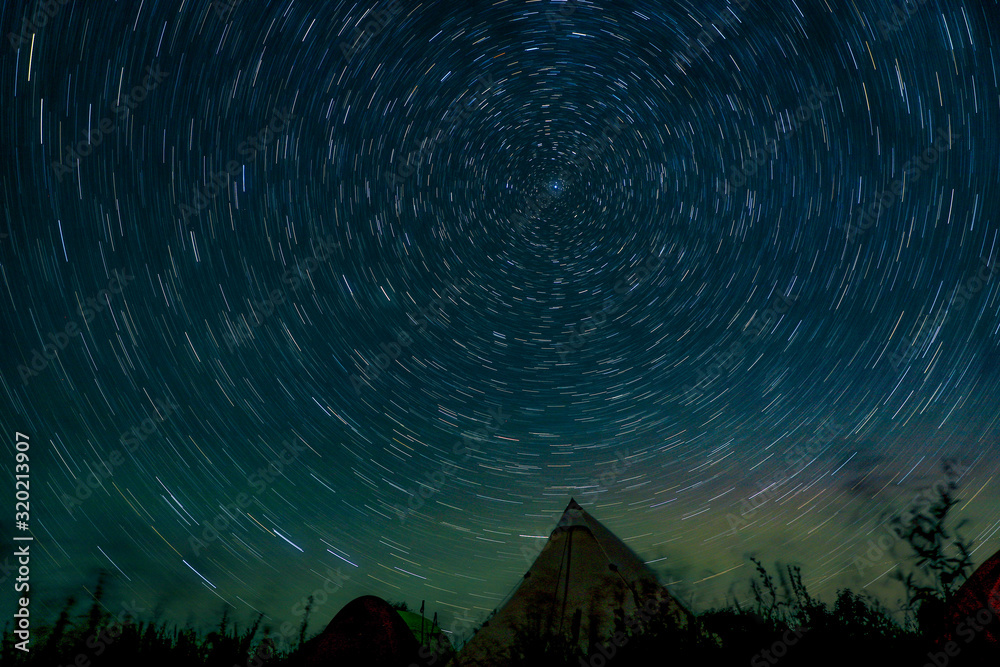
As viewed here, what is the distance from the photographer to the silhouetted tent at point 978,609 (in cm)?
470

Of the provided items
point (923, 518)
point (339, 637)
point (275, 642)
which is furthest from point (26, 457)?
point (923, 518)

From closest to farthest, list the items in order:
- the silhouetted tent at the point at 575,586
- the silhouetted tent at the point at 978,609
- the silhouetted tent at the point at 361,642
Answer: the silhouetted tent at the point at 978,609 < the silhouetted tent at the point at 361,642 < the silhouetted tent at the point at 575,586

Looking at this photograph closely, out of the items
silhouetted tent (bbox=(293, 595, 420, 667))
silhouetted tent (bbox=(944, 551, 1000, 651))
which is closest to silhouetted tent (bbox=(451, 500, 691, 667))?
silhouetted tent (bbox=(293, 595, 420, 667))

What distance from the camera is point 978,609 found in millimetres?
4875

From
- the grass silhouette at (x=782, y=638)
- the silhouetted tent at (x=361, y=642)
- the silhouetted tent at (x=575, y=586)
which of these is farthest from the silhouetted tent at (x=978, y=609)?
the silhouetted tent at (x=361, y=642)

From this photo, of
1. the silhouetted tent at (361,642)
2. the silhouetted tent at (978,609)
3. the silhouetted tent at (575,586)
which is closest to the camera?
the silhouetted tent at (978,609)

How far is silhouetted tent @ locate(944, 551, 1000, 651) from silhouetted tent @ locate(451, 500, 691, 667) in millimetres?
3715

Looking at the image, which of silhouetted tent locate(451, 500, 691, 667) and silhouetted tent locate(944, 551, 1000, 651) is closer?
silhouetted tent locate(944, 551, 1000, 651)

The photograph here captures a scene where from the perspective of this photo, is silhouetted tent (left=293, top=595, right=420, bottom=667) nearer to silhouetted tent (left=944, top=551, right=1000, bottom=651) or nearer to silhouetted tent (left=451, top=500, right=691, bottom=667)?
silhouetted tent (left=451, top=500, right=691, bottom=667)

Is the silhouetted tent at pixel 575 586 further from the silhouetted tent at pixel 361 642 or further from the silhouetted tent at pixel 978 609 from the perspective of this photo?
the silhouetted tent at pixel 978 609

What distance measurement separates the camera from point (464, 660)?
24.4 feet

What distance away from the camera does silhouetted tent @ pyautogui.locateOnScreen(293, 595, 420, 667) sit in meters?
6.93

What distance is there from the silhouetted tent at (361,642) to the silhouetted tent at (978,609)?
594 cm

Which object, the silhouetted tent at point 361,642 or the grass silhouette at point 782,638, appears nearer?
the grass silhouette at point 782,638
